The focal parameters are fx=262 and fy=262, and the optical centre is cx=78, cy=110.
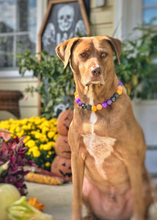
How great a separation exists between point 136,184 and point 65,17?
313 cm

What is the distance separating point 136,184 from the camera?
128cm

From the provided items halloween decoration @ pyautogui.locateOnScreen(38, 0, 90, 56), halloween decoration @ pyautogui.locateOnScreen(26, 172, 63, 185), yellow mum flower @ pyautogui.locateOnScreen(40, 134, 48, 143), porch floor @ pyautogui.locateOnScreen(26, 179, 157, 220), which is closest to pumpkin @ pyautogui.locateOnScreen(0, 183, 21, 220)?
porch floor @ pyautogui.locateOnScreen(26, 179, 157, 220)

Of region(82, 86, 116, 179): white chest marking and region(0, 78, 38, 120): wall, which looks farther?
region(0, 78, 38, 120): wall

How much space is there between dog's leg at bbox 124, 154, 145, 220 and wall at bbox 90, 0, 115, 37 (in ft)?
8.65

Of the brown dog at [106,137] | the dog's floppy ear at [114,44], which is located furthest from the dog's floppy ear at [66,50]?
the dog's floppy ear at [114,44]

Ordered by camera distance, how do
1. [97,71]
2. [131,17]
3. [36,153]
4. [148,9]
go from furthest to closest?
[131,17], [148,9], [36,153], [97,71]

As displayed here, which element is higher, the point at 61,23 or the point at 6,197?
the point at 61,23

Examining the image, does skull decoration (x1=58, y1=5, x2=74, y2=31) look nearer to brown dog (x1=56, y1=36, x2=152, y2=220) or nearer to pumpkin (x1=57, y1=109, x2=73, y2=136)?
pumpkin (x1=57, y1=109, x2=73, y2=136)

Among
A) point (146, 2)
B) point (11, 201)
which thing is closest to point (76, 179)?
point (11, 201)

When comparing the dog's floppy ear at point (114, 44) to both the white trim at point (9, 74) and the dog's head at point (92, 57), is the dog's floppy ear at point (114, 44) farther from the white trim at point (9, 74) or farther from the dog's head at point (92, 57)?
the white trim at point (9, 74)

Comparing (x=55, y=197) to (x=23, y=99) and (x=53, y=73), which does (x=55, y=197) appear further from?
(x=23, y=99)

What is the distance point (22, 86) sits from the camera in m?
4.08

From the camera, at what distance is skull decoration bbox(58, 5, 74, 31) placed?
3.81 meters

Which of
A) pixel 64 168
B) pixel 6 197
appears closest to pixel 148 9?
pixel 64 168
